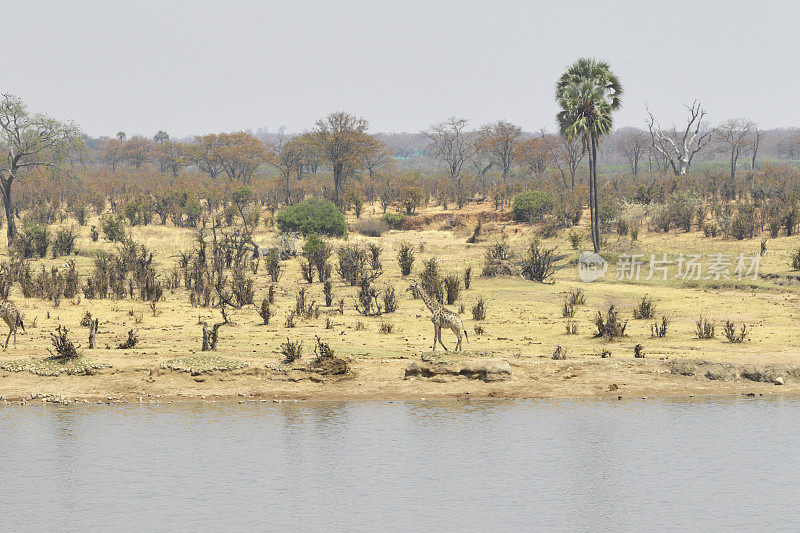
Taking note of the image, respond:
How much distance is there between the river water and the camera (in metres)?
11.3

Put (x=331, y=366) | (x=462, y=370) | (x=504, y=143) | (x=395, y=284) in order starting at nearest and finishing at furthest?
(x=462, y=370) → (x=331, y=366) → (x=395, y=284) → (x=504, y=143)

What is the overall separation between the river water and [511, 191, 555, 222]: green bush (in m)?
40.6

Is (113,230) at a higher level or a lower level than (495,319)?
higher

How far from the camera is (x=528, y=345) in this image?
72.4ft

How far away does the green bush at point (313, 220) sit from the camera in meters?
51.1

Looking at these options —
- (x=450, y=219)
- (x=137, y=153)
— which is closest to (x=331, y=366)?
(x=450, y=219)

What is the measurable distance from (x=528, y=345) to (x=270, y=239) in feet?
105

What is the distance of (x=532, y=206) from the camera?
57406 millimetres

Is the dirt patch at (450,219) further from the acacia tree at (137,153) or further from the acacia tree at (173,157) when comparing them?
the acacia tree at (137,153)

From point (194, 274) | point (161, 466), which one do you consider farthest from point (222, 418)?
point (194, 274)

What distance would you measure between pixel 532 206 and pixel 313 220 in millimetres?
15226

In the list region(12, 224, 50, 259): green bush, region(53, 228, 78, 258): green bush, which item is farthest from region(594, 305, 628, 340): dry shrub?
region(12, 224, 50, 259): green bush

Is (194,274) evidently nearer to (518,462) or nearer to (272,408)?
(272,408)

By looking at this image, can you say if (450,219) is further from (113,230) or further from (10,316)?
(10,316)
